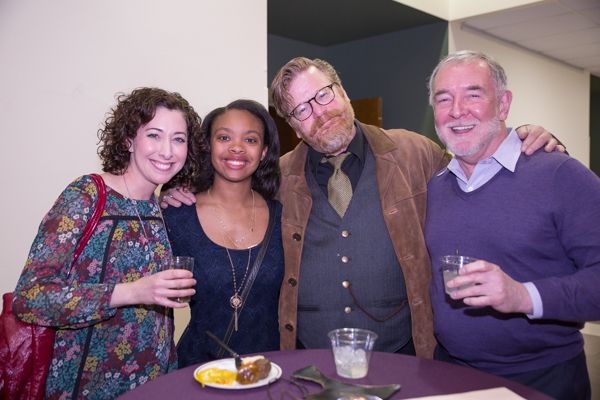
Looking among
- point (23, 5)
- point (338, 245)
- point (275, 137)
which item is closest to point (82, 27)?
point (23, 5)

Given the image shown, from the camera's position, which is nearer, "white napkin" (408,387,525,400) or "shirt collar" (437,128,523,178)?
"white napkin" (408,387,525,400)

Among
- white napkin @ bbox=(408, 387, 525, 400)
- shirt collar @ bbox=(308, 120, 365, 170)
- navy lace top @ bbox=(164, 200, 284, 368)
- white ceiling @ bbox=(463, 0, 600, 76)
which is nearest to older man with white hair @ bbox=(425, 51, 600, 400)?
white napkin @ bbox=(408, 387, 525, 400)

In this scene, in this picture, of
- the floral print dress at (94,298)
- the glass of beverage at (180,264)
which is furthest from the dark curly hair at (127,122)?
the glass of beverage at (180,264)

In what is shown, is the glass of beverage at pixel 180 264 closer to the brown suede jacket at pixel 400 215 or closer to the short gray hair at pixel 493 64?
the brown suede jacket at pixel 400 215

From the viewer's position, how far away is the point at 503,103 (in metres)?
2.04

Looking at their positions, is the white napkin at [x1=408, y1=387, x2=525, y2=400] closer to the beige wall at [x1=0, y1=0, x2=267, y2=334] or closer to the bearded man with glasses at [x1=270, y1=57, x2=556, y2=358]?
the bearded man with glasses at [x1=270, y1=57, x2=556, y2=358]

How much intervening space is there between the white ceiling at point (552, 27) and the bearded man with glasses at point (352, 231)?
4828mm

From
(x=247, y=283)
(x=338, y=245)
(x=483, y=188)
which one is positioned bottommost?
(x=247, y=283)

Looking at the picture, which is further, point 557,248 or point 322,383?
point 557,248

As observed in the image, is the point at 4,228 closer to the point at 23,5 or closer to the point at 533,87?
the point at 23,5

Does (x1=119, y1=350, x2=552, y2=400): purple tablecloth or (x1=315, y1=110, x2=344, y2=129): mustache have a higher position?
(x1=315, y1=110, x2=344, y2=129): mustache

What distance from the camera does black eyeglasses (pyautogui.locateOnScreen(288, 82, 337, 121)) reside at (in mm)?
2461

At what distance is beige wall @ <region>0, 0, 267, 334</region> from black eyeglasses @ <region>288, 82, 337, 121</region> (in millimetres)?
1449

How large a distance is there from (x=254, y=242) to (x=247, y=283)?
0.73 feet
